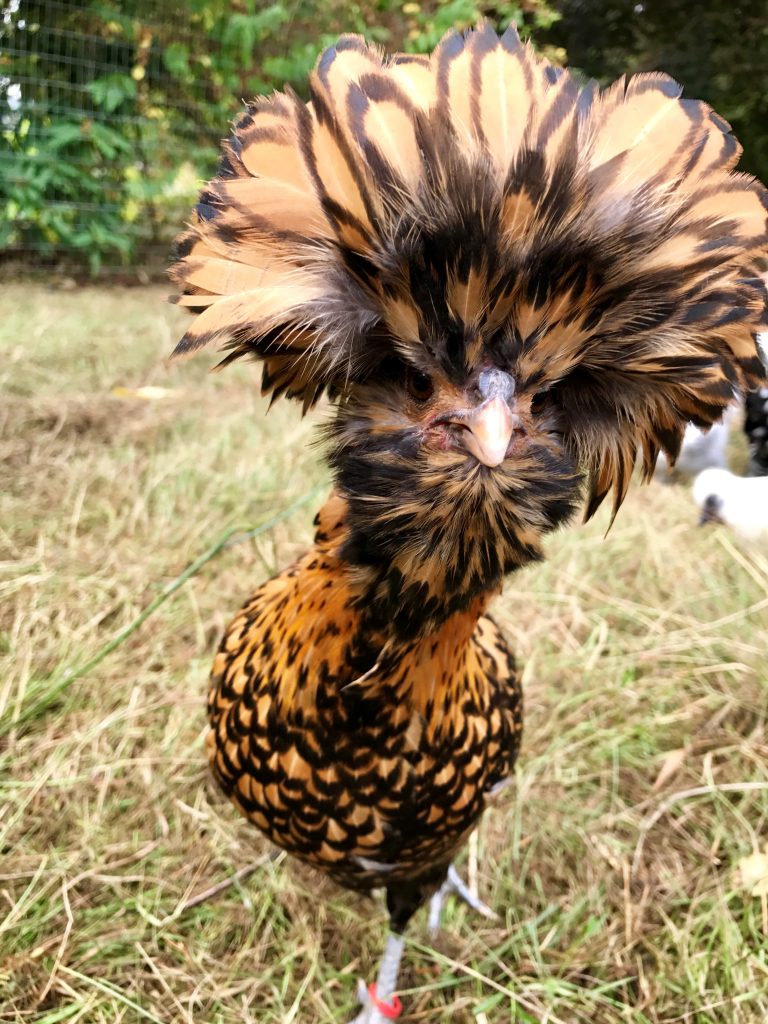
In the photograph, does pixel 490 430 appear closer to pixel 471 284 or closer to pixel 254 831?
pixel 471 284

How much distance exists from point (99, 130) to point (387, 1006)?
572 cm

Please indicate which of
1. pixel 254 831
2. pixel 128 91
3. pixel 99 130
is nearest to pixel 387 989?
pixel 254 831

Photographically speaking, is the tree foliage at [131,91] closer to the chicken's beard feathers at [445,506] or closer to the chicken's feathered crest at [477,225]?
the chicken's feathered crest at [477,225]

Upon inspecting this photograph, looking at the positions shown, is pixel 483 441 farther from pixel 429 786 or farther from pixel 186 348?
pixel 429 786

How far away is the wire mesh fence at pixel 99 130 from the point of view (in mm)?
4906

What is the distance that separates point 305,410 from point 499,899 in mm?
1269

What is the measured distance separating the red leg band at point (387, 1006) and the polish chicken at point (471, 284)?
3.09 feet

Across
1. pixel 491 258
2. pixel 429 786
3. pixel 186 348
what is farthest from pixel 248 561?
pixel 491 258

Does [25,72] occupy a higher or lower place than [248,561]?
higher

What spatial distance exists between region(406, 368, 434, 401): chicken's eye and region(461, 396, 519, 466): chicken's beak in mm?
74

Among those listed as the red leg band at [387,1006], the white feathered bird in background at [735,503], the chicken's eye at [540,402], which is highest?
the chicken's eye at [540,402]

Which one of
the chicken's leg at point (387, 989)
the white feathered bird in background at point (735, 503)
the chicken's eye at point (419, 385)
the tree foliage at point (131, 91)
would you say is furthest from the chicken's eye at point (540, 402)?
the tree foliage at point (131, 91)

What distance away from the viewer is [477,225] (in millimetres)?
644

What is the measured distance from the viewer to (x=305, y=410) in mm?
890
